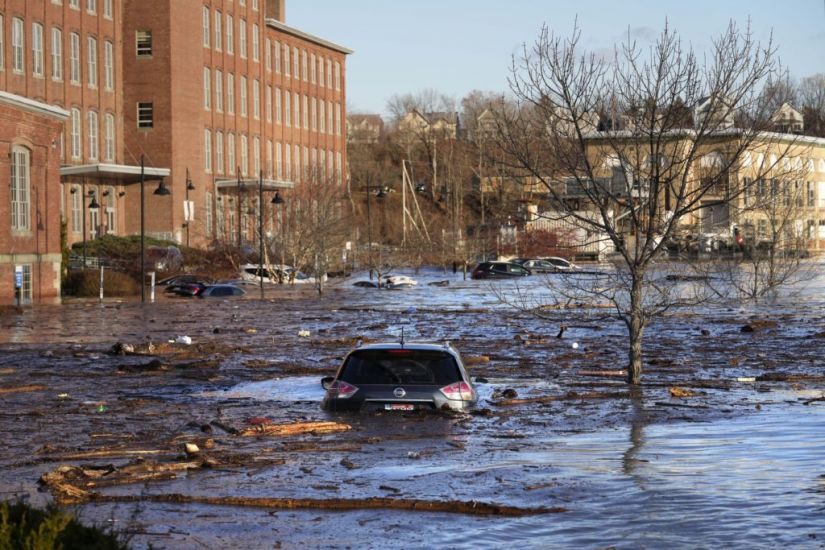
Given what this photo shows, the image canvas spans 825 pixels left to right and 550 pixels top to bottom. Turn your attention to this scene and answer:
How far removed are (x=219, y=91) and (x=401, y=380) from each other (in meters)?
85.0

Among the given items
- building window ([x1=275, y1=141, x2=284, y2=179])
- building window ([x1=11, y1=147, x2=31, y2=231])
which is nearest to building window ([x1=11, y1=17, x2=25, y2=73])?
building window ([x1=11, y1=147, x2=31, y2=231])

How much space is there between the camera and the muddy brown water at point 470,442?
482 inches

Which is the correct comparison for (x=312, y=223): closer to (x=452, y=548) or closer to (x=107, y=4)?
(x=107, y=4)

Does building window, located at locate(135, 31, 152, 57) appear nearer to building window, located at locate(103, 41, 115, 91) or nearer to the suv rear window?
building window, located at locate(103, 41, 115, 91)

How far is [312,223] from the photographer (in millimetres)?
75188

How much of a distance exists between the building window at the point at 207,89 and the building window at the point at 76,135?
15702mm

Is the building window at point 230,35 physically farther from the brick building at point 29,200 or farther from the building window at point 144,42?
the brick building at point 29,200

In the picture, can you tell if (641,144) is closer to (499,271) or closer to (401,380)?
(401,380)

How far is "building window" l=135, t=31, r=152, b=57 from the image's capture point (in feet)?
294

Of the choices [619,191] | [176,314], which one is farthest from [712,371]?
[176,314]

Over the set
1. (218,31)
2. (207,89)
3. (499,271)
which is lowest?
(499,271)

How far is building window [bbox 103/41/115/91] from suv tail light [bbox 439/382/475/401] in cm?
7173

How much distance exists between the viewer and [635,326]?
941 inches

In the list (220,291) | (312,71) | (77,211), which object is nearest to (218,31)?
(312,71)
